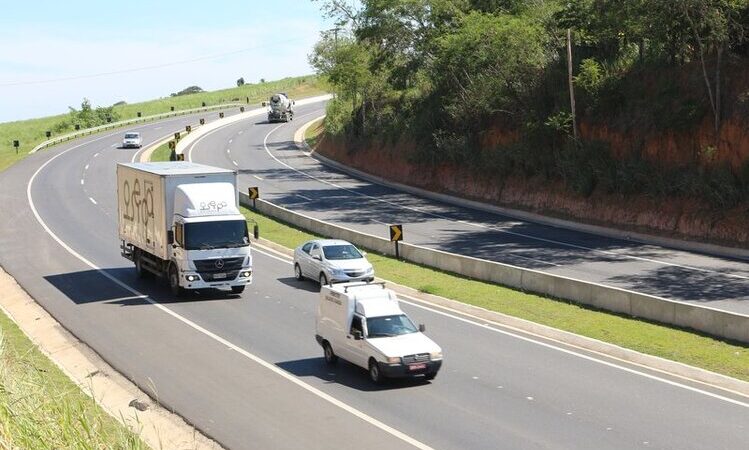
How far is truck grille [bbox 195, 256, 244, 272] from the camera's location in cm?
3141

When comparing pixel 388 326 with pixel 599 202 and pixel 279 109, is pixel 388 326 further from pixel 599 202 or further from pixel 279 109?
pixel 279 109

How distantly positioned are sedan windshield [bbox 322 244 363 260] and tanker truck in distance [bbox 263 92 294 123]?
75.2m

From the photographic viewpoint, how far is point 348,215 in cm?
5297

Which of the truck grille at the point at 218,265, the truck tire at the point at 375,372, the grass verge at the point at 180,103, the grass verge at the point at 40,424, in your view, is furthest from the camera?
the grass verge at the point at 180,103

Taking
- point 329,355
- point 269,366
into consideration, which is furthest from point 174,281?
point 329,355

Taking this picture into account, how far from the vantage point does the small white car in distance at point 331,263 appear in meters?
33.5

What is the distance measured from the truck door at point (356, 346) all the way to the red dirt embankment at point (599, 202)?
23529 mm

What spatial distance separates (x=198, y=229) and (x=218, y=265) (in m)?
1.30

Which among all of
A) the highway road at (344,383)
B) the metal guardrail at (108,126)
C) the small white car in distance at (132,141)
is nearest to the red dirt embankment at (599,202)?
the highway road at (344,383)

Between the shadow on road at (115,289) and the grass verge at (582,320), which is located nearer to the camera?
the grass verge at (582,320)

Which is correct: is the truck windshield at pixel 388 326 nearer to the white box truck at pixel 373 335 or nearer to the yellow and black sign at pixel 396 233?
the white box truck at pixel 373 335

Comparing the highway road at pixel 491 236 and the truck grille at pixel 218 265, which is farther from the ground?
the truck grille at pixel 218 265

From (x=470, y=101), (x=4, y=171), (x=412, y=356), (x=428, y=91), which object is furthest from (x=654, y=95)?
(x=4, y=171)

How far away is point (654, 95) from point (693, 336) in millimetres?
27702
